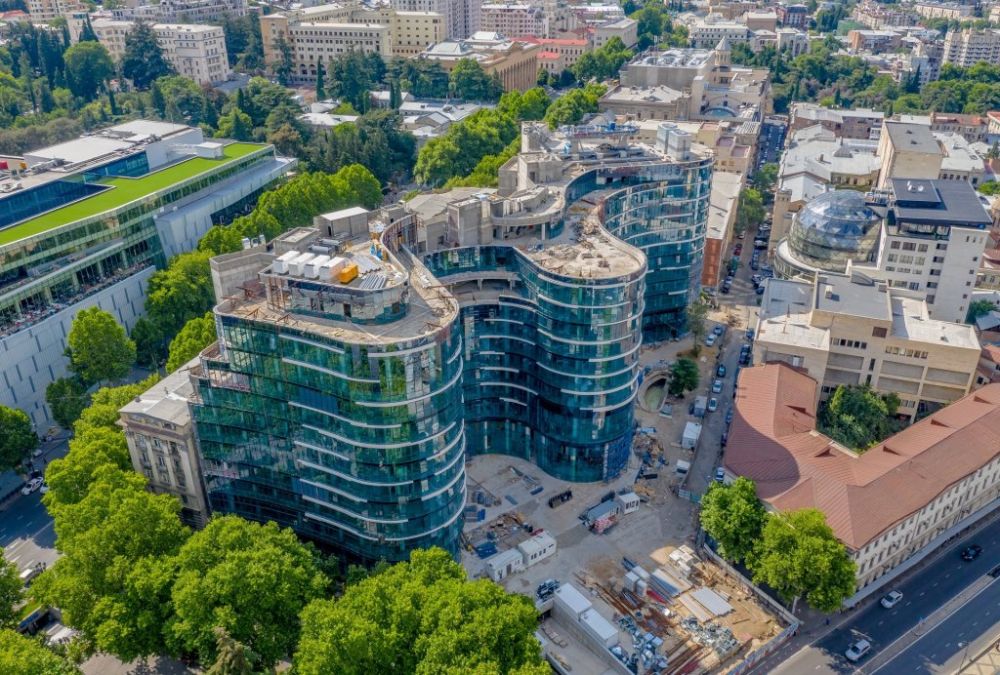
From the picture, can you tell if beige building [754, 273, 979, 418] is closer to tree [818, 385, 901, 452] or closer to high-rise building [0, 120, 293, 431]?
tree [818, 385, 901, 452]

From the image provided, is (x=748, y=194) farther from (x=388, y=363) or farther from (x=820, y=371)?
(x=388, y=363)

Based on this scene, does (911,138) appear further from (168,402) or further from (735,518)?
(168,402)

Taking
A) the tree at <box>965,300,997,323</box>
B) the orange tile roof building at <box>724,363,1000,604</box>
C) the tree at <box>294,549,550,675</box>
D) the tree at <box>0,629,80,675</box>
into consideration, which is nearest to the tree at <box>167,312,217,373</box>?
the tree at <box>0,629,80,675</box>

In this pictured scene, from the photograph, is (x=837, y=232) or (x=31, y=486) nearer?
(x=31, y=486)

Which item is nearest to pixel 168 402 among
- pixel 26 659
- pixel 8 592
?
pixel 8 592

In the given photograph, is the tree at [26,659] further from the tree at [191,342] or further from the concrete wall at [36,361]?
the concrete wall at [36,361]

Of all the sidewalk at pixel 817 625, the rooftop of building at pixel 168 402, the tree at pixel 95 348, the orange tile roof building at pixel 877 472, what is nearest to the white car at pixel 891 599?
the sidewalk at pixel 817 625

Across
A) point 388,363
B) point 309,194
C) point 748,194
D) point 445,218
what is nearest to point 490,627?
point 388,363
